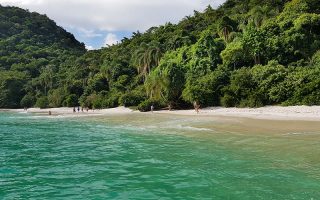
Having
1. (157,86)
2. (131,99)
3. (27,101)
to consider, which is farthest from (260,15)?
(27,101)

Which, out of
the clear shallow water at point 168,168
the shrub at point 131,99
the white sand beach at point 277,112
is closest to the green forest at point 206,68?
the shrub at point 131,99

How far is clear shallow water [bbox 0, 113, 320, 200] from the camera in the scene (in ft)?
38.2

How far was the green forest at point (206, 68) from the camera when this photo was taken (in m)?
47.6

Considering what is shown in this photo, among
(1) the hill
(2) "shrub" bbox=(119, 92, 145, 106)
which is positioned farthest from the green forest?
(1) the hill

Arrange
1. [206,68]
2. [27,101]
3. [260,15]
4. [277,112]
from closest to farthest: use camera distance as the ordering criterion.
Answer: [277,112]
[206,68]
[260,15]
[27,101]

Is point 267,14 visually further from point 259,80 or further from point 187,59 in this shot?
point 259,80

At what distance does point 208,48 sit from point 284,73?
21735 millimetres

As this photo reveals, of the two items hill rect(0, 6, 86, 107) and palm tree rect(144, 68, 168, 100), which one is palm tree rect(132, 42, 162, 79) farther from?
hill rect(0, 6, 86, 107)

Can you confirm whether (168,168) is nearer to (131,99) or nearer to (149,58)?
(131,99)

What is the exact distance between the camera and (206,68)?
62969 mm

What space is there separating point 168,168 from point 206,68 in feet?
161

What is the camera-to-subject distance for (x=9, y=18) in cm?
19475

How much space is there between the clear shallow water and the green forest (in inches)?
934

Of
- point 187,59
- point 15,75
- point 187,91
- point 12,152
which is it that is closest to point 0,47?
point 15,75
